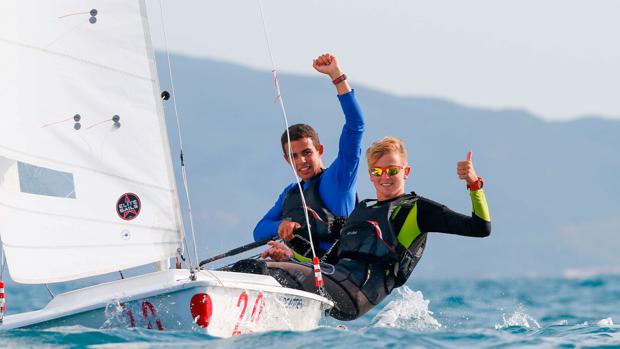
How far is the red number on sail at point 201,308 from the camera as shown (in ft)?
18.3

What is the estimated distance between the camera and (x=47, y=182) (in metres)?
6.31

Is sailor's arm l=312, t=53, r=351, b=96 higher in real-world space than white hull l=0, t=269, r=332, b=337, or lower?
higher

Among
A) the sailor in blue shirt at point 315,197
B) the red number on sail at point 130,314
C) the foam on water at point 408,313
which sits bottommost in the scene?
the foam on water at point 408,313

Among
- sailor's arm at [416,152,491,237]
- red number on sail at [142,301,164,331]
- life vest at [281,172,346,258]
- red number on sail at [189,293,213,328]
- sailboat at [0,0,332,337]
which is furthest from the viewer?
life vest at [281,172,346,258]

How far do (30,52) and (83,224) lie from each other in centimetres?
106

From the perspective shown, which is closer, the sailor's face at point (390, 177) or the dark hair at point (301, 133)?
the sailor's face at point (390, 177)

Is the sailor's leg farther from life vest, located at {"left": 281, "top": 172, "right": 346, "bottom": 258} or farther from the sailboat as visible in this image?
life vest, located at {"left": 281, "top": 172, "right": 346, "bottom": 258}

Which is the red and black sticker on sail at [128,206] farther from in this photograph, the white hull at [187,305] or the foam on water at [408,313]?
the foam on water at [408,313]

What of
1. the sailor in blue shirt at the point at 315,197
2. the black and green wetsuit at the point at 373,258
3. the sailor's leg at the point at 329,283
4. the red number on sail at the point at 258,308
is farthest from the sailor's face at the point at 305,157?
the red number on sail at the point at 258,308

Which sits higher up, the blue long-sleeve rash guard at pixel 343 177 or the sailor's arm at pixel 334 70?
the sailor's arm at pixel 334 70

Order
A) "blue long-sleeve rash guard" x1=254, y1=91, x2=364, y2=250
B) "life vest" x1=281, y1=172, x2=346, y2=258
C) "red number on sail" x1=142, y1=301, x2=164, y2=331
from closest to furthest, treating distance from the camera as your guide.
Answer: "red number on sail" x1=142, y1=301, x2=164, y2=331, "blue long-sleeve rash guard" x1=254, y1=91, x2=364, y2=250, "life vest" x1=281, y1=172, x2=346, y2=258

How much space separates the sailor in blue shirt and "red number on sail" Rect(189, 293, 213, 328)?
1.17m

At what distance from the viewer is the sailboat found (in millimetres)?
6289

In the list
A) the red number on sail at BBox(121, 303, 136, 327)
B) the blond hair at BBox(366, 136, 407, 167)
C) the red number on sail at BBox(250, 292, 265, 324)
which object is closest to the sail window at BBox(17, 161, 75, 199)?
the red number on sail at BBox(121, 303, 136, 327)
